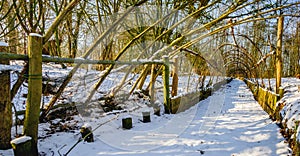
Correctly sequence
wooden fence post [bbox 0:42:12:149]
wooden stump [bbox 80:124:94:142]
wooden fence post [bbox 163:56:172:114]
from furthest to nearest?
wooden fence post [bbox 163:56:172:114], wooden stump [bbox 80:124:94:142], wooden fence post [bbox 0:42:12:149]

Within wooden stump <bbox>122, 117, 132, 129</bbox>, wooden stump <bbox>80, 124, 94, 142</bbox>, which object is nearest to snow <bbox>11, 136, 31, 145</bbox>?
wooden stump <bbox>80, 124, 94, 142</bbox>

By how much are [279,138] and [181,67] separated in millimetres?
4538

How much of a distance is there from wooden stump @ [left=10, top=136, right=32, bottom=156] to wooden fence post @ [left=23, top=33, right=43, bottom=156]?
77 millimetres

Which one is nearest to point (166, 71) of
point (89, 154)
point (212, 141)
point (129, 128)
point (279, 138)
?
point (129, 128)

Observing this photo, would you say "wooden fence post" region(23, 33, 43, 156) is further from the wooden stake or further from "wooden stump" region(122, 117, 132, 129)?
the wooden stake

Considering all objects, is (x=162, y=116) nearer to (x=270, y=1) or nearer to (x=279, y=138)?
(x=279, y=138)

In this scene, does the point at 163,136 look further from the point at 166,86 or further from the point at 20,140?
the point at 20,140

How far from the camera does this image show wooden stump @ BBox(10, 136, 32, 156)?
1680 mm

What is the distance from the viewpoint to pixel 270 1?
370 cm

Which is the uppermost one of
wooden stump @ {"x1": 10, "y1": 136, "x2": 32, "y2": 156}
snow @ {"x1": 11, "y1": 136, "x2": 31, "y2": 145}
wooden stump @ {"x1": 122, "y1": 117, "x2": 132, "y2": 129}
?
snow @ {"x1": 11, "y1": 136, "x2": 31, "y2": 145}

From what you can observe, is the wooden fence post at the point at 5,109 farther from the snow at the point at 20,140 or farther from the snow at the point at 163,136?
the snow at the point at 20,140

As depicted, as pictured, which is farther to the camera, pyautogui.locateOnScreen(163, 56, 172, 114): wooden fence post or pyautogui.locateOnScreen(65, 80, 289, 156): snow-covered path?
pyautogui.locateOnScreen(163, 56, 172, 114): wooden fence post

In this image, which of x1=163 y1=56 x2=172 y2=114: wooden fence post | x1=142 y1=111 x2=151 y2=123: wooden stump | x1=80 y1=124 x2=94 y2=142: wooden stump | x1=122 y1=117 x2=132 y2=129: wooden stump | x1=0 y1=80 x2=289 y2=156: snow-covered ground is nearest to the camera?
x1=0 y1=80 x2=289 y2=156: snow-covered ground

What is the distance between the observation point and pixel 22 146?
5.60 ft
